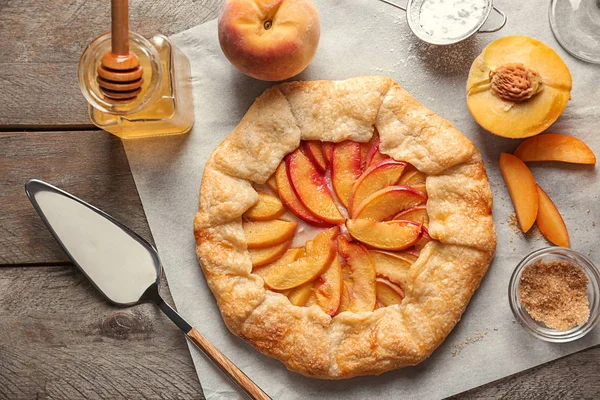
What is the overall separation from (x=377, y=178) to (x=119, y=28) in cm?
124

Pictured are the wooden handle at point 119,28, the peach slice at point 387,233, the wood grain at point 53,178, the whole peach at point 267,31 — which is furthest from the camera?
the wood grain at point 53,178

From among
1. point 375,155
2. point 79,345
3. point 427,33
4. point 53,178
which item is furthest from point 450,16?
point 79,345

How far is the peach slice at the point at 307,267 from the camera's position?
2.68m

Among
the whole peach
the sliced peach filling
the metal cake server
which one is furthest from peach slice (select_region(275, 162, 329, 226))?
the metal cake server

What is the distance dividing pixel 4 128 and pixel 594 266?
276 cm

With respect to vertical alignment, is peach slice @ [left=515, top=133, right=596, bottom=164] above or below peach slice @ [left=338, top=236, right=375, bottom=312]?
above

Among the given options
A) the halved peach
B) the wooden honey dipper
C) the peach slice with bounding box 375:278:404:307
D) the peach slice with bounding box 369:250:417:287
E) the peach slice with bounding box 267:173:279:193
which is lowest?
the halved peach

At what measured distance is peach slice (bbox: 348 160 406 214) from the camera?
2686 millimetres

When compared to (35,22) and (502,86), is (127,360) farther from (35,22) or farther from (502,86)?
(502,86)

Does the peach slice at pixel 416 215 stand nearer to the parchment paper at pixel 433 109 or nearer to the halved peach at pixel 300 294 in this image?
the parchment paper at pixel 433 109

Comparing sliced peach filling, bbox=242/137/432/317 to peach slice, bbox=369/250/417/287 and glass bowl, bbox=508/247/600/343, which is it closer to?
peach slice, bbox=369/250/417/287

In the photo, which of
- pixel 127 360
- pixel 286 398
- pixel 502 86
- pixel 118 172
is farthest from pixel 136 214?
pixel 502 86

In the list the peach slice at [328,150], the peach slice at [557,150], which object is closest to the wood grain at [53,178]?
the peach slice at [328,150]

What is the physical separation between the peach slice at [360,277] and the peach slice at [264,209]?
35 cm
